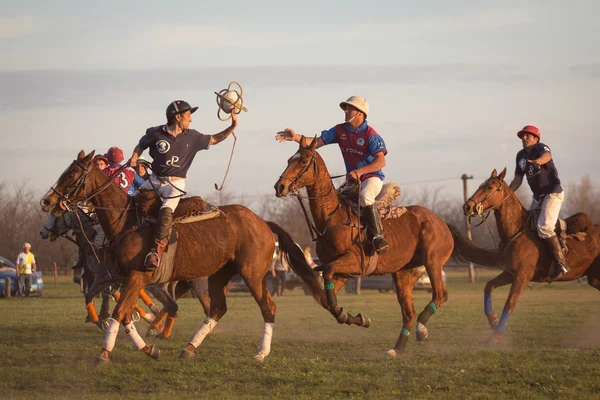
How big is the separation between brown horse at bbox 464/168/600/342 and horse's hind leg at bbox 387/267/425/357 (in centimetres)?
139

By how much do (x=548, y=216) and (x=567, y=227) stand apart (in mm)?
762

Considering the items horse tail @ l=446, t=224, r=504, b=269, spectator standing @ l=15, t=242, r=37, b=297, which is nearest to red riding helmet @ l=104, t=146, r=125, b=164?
horse tail @ l=446, t=224, r=504, b=269

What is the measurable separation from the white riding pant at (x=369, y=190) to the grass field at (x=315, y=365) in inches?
85.7

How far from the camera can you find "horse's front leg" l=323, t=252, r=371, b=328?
12.1 metres

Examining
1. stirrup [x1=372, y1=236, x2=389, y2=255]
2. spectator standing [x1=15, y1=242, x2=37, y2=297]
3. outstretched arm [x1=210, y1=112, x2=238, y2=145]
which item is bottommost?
spectator standing [x1=15, y1=242, x2=37, y2=297]

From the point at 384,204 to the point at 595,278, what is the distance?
4981 millimetres

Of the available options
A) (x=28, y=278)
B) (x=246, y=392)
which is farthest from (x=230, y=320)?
(x=28, y=278)

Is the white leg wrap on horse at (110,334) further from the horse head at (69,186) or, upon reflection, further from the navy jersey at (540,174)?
the navy jersey at (540,174)

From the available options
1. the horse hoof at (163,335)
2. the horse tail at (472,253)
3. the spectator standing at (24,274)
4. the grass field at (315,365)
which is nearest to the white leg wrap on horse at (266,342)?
the grass field at (315,365)

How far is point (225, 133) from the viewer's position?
12.8 m

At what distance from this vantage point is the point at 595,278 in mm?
15859

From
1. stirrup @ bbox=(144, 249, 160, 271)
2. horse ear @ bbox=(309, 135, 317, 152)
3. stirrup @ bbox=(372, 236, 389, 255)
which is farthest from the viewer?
stirrup @ bbox=(372, 236, 389, 255)

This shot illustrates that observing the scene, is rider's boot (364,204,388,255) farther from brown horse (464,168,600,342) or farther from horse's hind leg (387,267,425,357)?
brown horse (464,168,600,342)

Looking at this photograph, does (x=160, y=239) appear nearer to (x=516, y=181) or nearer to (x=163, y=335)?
(x=163, y=335)
